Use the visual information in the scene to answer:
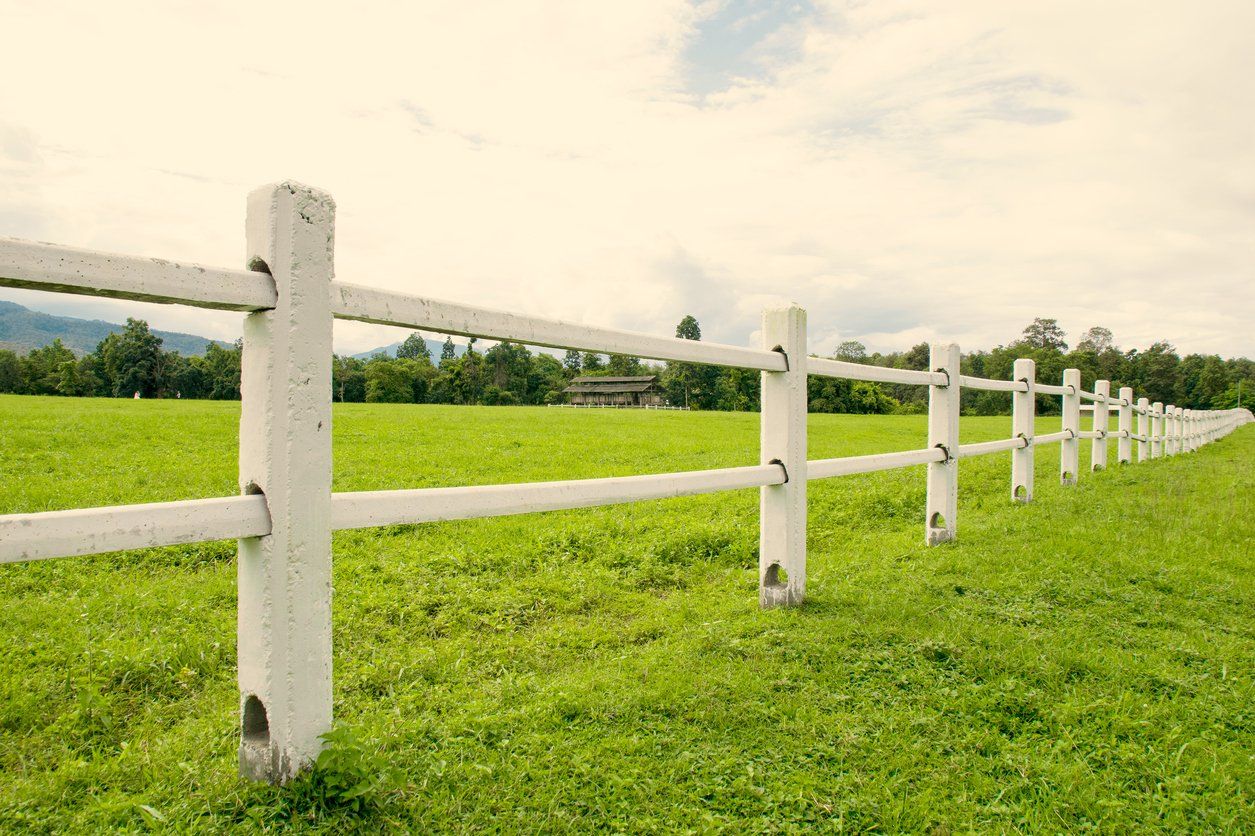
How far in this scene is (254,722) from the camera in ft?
6.72

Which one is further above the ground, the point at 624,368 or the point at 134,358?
the point at 624,368

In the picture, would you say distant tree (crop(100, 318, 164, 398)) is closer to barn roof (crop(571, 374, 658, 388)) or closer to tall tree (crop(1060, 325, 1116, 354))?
barn roof (crop(571, 374, 658, 388))

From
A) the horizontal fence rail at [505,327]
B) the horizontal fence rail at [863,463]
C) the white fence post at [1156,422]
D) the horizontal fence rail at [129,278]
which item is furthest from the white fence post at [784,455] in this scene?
the white fence post at [1156,422]

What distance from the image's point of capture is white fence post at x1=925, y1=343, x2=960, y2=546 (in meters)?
5.62

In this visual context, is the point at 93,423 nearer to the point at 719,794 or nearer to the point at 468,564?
the point at 468,564

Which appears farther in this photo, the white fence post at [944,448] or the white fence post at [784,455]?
the white fence post at [944,448]

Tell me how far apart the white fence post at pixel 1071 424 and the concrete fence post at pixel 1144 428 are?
5321 mm

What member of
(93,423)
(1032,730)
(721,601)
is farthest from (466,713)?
(93,423)

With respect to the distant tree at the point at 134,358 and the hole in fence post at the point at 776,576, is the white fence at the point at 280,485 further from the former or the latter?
the distant tree at the point at 134,358

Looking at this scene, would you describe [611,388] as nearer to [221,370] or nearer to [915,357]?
[915,357]

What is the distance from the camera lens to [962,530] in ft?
20.5

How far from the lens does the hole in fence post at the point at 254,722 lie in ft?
6.66

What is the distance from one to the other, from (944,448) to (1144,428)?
11737 mm

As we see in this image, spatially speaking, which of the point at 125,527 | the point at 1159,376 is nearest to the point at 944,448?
the point at 125,527
